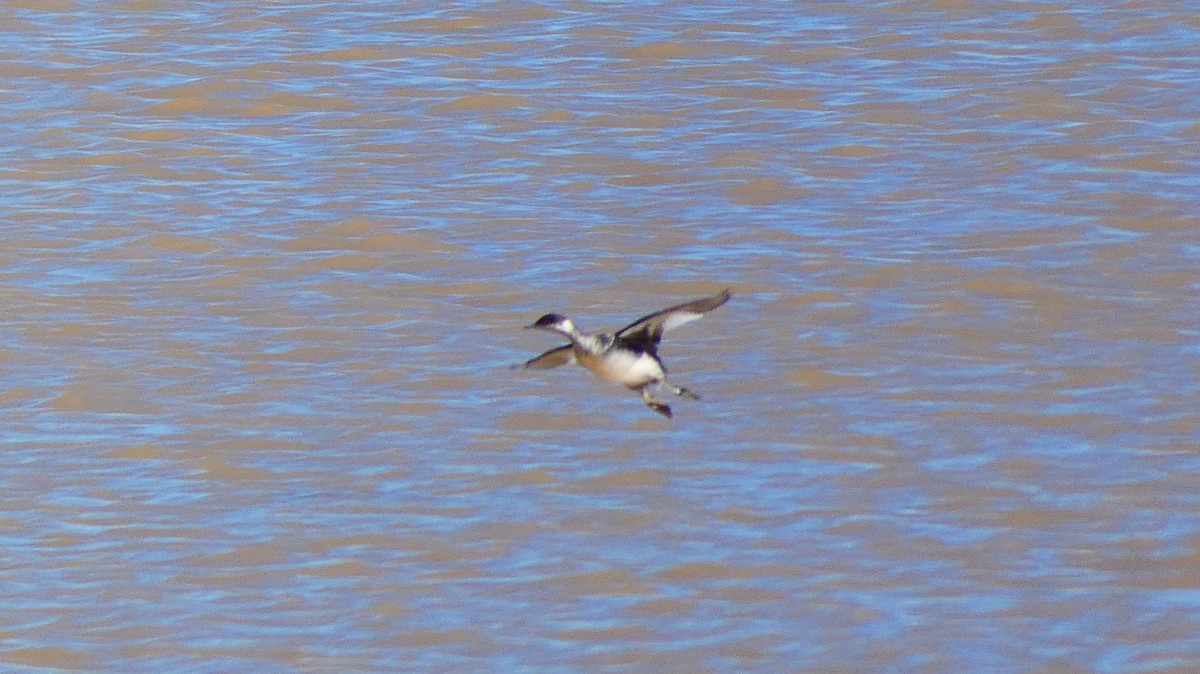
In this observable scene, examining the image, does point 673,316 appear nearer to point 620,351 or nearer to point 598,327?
point 620,351

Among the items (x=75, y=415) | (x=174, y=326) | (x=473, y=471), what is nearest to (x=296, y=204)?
(x=174, y=326)

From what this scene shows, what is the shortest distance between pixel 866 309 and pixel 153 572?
131 inches

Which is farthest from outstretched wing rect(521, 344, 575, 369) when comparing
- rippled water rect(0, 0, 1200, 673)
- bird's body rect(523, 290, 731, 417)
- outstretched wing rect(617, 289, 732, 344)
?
rippled water rect(0, 0, 1200, 673)

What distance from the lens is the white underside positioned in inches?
199

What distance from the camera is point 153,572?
631cm

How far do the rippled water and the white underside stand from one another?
0.99 metres

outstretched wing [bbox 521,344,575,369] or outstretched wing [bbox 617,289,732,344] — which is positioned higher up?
outstretched wing [bbox 521,344,575,369]

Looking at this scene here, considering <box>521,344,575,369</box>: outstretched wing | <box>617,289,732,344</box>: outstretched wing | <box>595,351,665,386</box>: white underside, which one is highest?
<box>521,344,575,369</box>: outstretched wing

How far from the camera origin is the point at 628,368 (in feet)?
16.7

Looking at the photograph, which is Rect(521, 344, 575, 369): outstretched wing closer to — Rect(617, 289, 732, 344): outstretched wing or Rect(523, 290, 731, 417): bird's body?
Rect(523, 290, 731, 417): bird's body

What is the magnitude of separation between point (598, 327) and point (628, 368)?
3253 millimetres

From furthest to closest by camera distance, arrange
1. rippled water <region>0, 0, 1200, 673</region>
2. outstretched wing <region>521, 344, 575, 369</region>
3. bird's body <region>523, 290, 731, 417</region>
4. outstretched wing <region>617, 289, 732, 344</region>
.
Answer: rippled water <region>0, 0, 1200, 673</region>
outstretched wing <region>521, 344, 575, 369</region>
bird's body <region>523, 290, 731, 417</region>
outstretched wing <region>617, 289, 732, 344</region>

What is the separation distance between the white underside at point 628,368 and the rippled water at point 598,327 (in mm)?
993

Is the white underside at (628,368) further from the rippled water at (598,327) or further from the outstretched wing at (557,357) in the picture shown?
the rippled water at (598,327)
